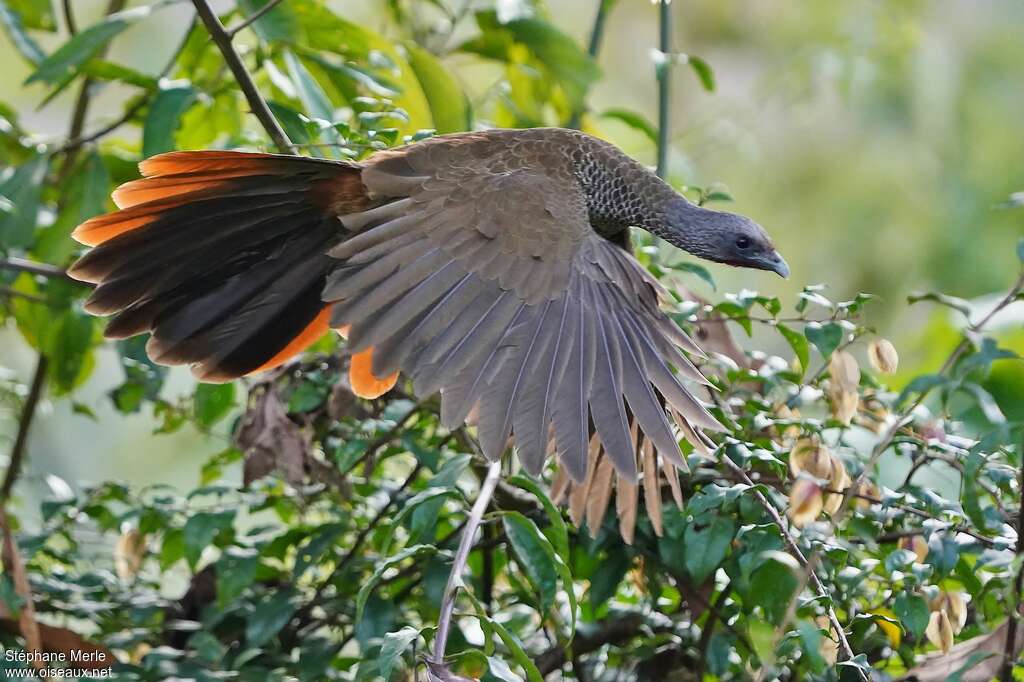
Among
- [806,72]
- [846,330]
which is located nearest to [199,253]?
[846,330]

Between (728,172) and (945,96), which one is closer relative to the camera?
(728,172)

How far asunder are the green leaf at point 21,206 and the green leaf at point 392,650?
1.18 meters

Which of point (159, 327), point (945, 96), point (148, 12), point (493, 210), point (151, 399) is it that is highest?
point (945, 96)

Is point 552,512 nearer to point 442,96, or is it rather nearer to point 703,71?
point 442,96

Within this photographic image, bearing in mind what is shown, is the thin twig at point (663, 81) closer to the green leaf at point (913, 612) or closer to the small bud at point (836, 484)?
the small bud at point (836, 484)

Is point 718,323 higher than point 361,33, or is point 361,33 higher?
point 361,33

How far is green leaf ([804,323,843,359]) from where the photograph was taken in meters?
1.53

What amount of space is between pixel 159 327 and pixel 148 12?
0.61 m

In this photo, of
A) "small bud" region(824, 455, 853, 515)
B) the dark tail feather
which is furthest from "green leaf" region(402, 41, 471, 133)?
"small bud" region(824, 455, 853, 515)

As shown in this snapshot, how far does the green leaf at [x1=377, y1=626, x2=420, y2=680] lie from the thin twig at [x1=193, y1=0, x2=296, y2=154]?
819 millimetres

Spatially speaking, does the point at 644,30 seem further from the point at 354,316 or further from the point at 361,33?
the point at 354,316

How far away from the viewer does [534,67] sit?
8.64ft

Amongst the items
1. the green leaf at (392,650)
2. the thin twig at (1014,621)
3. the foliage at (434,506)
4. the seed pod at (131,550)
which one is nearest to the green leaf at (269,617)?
the foliage at (434,506)

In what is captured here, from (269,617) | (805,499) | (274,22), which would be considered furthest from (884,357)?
(274,22)
